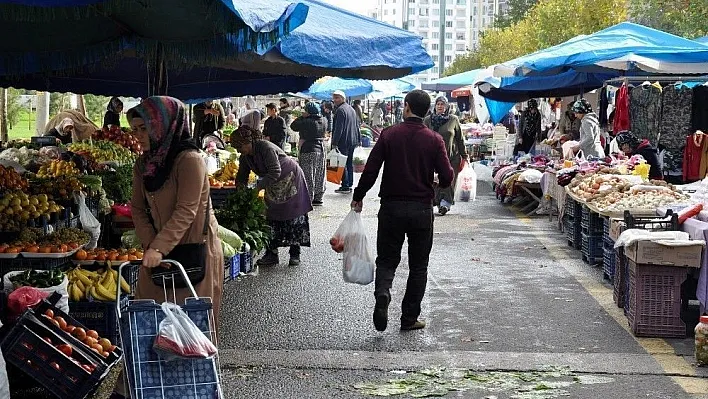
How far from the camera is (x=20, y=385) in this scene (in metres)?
6.49

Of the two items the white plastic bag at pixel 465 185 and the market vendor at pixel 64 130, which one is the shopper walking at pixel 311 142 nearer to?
the white plastic bag at pixel 465 185

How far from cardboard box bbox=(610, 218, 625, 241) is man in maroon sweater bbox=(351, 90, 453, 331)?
218 centimetres

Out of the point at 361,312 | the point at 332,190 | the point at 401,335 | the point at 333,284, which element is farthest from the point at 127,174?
the point at 332,190

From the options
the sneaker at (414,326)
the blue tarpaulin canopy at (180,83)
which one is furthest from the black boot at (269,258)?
the sneaker at (414,326)

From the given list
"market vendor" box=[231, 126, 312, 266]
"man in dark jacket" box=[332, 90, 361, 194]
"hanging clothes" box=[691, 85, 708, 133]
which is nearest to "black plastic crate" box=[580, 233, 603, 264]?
"market vendor" box=[231, 126, 312, 266]

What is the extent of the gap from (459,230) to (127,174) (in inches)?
216

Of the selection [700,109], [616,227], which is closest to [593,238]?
[616,227]

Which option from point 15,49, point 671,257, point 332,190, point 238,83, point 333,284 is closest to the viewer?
point 671,257

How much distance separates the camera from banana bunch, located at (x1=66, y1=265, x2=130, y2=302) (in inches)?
278

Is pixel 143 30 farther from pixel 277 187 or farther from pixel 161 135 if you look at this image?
pixel 277 187

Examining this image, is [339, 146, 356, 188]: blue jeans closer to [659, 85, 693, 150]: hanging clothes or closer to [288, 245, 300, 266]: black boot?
[659, 85, 693, 150]: hanging clothes

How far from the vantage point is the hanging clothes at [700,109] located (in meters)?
15.2

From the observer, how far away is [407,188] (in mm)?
7934

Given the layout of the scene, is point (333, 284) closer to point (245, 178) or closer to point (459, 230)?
point (245, 178)
